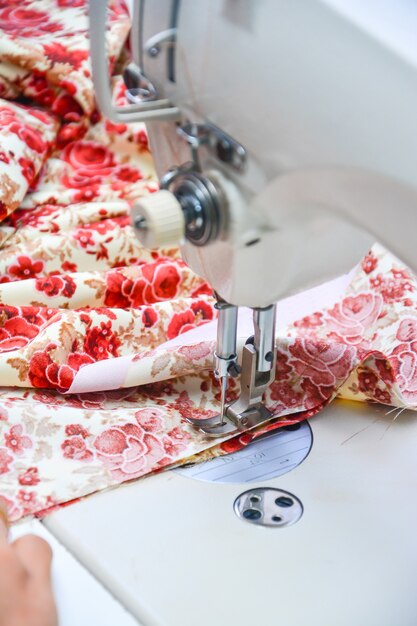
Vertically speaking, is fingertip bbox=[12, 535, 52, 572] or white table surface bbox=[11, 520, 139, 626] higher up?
fingertip bbox=[12, 535, 52, 572]

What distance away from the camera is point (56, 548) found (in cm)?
74

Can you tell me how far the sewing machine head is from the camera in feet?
1.84

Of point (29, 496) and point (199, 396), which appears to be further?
point (199, 396)

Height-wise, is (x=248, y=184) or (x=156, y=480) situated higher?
(x=248, y=184)

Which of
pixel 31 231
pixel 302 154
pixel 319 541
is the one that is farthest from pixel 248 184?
pixel 31 231

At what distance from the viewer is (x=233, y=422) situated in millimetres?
889

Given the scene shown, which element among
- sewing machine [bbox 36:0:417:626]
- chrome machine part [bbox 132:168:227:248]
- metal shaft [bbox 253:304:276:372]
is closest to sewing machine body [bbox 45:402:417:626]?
sewing machine [bbox 36:0:417:626]

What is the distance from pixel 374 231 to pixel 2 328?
557 millimetres

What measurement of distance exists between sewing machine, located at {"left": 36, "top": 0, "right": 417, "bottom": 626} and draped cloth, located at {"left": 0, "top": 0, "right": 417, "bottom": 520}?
0.24ft

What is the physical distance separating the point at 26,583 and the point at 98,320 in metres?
0.41

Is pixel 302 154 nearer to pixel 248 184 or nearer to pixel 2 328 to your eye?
pixel 248 184

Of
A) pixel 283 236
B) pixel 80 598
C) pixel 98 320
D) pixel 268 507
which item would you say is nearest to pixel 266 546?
pixel 268 507

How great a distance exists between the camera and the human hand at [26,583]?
63 cm

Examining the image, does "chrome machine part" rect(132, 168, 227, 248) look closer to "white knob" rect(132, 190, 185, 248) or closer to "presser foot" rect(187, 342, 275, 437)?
"white knob" rect(132, 190, 185, 248)
